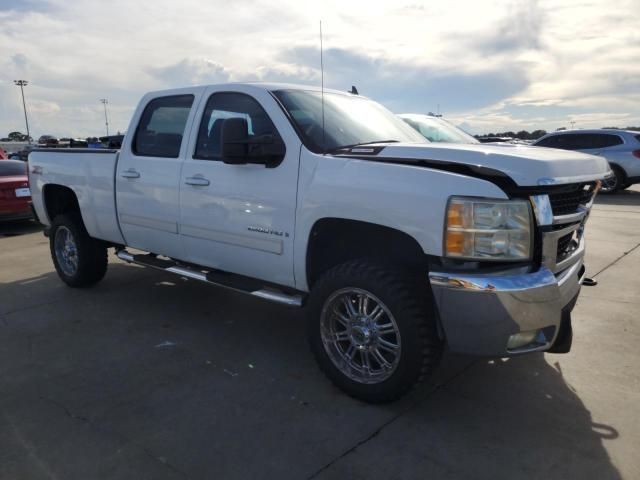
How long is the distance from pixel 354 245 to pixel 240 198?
90cm

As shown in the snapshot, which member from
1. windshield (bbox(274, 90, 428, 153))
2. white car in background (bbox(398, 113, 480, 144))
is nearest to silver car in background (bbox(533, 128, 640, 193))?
white car in background (bbox(398, 113, 480, 144))

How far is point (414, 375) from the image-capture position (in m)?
3.06

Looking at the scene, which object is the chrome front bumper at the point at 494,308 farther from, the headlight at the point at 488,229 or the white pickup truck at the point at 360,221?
the headlight at the point at 488,229

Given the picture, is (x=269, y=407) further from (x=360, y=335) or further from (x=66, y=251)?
(x=66, y=251)

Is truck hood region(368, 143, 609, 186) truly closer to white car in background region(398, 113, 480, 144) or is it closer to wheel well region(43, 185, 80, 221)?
wheel well region(43, 185, 80, 221)

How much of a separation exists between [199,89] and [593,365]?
370cm

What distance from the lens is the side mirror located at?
3545mm

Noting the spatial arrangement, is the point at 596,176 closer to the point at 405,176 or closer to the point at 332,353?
the point at 405,176

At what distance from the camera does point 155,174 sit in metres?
4.58

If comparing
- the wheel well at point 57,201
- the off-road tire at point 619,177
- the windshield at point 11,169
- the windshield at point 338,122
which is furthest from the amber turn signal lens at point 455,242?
the off-road tire at point 619,177

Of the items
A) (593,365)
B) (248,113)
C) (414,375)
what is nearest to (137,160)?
(248,113)

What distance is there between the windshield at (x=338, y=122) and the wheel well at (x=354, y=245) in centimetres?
54

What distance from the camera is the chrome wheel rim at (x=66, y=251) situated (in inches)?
233

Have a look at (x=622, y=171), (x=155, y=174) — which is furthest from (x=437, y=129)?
Result: (x=622, y=171)
